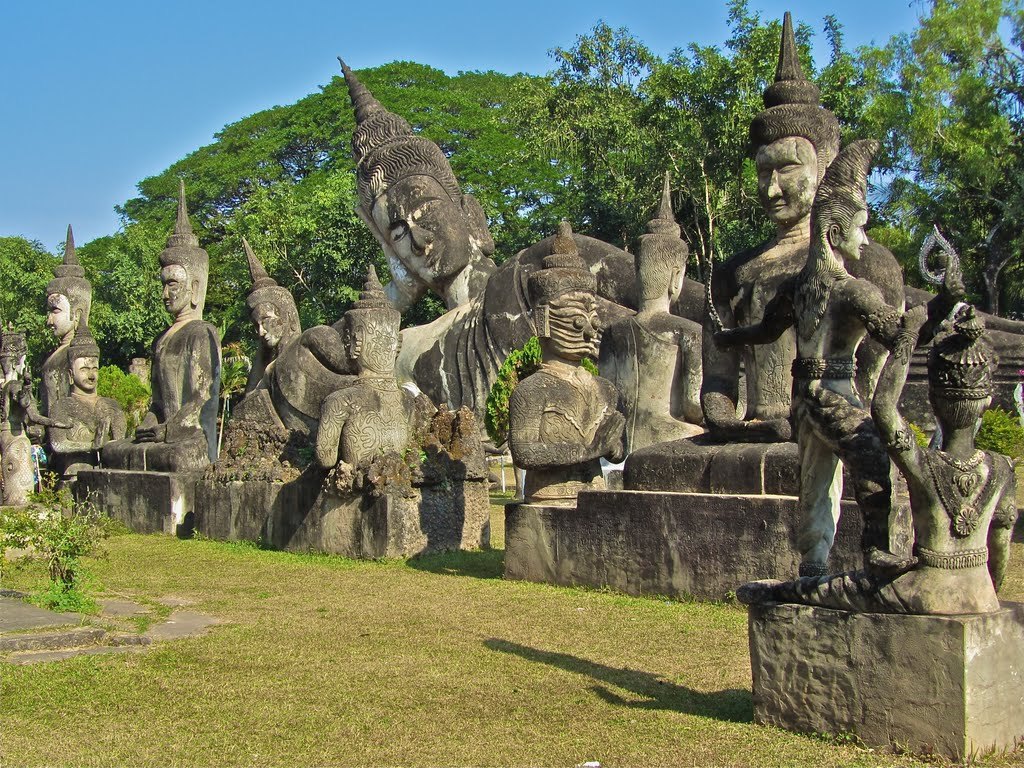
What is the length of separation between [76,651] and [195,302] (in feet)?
29.4

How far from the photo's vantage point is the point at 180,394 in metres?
13.8

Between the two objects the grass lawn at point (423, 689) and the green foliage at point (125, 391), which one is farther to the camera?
the green foliage at point (125, 391)

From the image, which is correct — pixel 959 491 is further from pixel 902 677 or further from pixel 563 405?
pixel 563 405

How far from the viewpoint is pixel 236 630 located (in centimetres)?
686

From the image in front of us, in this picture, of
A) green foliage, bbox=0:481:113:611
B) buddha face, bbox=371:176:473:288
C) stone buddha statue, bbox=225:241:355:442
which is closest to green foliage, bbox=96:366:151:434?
buddha face, bbox=371:176:473:288

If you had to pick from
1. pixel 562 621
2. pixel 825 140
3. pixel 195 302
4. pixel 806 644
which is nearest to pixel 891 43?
pixel 195 302

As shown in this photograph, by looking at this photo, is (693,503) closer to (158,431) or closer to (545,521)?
(545,521)

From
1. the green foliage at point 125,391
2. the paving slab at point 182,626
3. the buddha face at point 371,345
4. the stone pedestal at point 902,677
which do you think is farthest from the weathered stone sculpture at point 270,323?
the green foliage at point 125,391

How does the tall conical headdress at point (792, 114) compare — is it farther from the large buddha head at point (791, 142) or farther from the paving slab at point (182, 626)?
the paving slab at point (182, 626)

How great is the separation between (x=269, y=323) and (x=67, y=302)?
5929 mm

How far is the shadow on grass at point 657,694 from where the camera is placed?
486 centimetres

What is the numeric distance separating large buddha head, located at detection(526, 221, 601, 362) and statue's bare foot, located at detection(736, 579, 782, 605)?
13.3 ft

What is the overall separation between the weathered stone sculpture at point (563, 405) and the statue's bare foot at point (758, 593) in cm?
358

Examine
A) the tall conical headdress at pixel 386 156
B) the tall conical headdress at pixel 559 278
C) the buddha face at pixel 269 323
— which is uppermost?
the tall conical headdress at pixel 386 156
